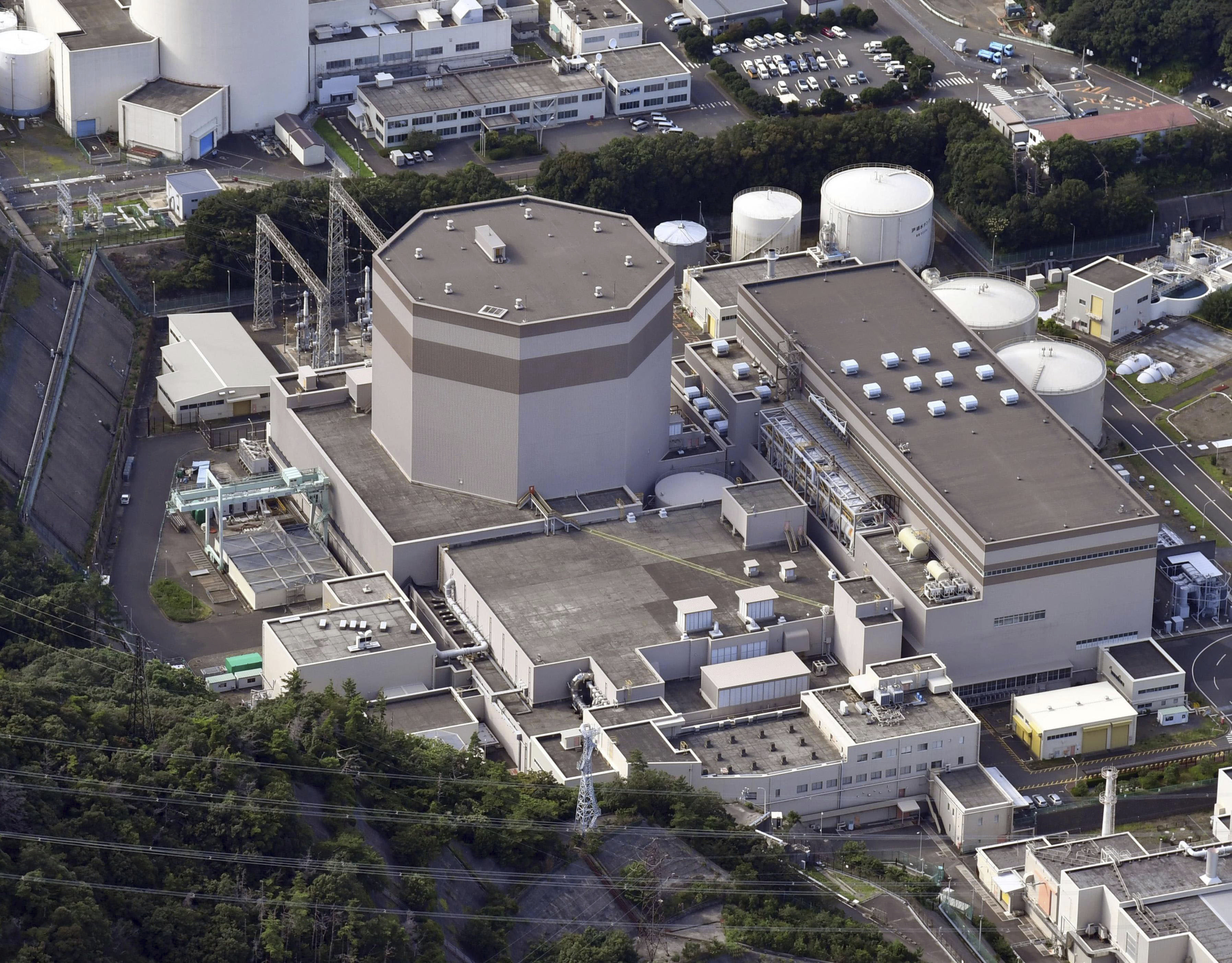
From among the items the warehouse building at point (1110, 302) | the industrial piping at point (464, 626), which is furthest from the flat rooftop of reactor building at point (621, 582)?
the warehouse building at point (1110, 302)

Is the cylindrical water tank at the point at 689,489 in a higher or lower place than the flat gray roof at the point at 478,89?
lower

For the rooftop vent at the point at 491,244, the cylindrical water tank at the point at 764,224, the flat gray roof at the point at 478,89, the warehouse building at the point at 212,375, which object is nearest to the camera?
the rooftop vent at the point at 491,244

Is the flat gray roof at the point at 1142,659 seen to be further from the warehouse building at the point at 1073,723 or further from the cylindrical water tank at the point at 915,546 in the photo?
the cylindrical water tank at the point at 915,546

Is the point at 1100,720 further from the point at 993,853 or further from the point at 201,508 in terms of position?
the point at 201,508

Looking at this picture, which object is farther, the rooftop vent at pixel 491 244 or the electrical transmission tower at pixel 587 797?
the rooftop vent at pixel 491 244

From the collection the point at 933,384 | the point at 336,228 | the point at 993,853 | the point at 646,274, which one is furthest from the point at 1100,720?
the point at 336,228
